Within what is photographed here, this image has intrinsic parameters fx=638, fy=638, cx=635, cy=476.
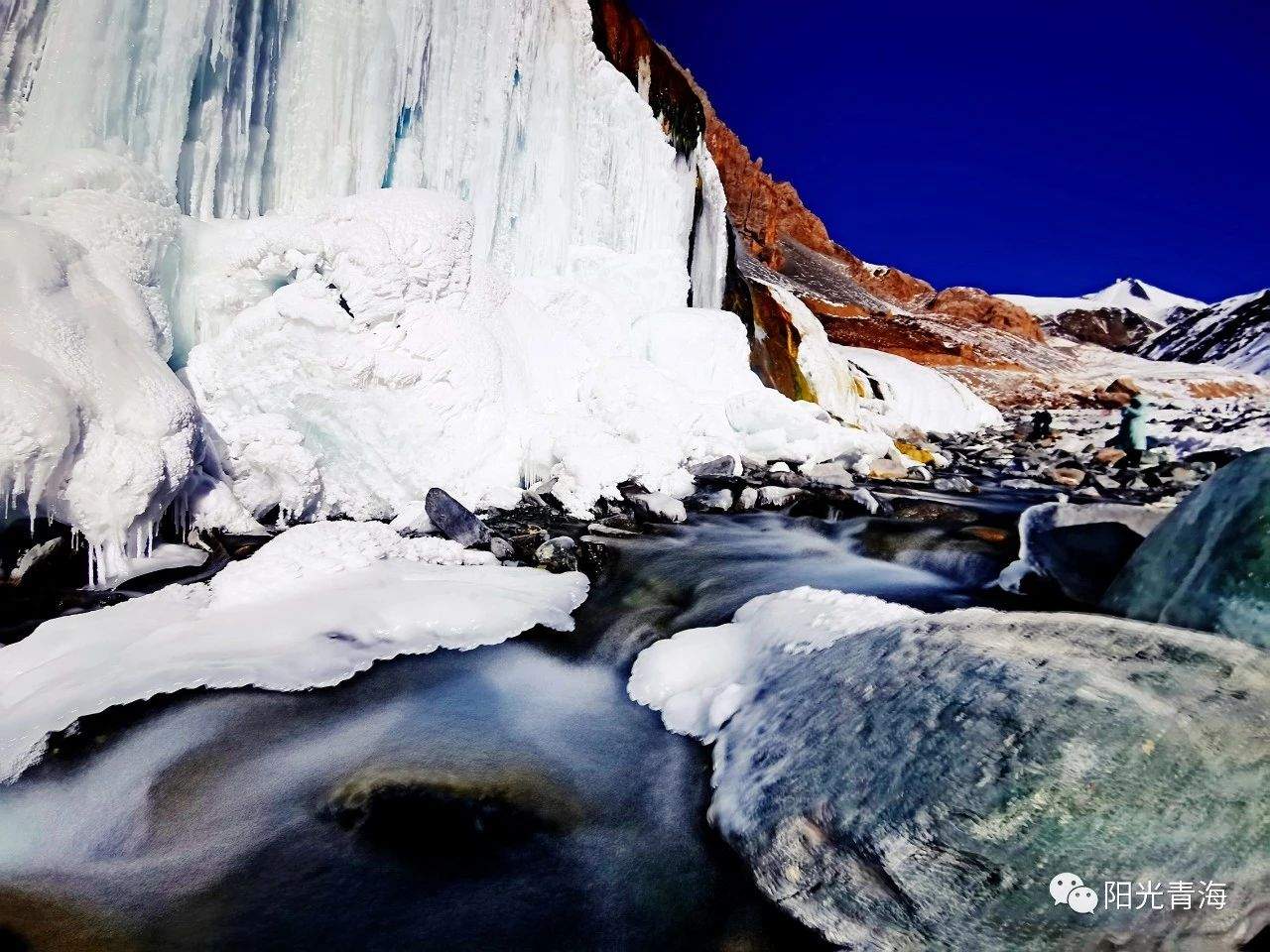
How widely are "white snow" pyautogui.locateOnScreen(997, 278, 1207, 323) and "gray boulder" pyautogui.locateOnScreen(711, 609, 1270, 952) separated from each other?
84916 mm

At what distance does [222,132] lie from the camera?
5.78 meters

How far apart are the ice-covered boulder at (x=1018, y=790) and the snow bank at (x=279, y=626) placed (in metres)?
1.87

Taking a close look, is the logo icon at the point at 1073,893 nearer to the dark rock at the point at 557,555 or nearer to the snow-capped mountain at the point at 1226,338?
→ the dark rock at the point at 557,555

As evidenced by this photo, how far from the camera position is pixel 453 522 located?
467cm

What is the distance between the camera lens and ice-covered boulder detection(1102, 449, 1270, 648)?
2.08m

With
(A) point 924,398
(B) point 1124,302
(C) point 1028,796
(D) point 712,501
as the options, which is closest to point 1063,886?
(C) point 1028,796

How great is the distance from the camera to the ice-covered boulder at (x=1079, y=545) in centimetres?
334

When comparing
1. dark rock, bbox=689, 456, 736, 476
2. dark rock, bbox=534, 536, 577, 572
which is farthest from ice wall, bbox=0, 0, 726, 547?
dark rock, bbox=689, 456, 736, 476

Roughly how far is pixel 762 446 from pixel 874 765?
727 cm

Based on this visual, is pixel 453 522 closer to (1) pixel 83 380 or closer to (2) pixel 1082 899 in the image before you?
(1) pixel 83 380

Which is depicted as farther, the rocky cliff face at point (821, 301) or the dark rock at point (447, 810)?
the rocky cliff face at point (821, 301)

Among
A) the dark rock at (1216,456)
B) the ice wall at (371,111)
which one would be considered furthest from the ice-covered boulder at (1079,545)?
the dark rock at (1216,456)

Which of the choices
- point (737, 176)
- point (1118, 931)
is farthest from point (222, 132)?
point (737, 176)

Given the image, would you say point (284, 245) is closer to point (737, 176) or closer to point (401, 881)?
point (401, 881)
